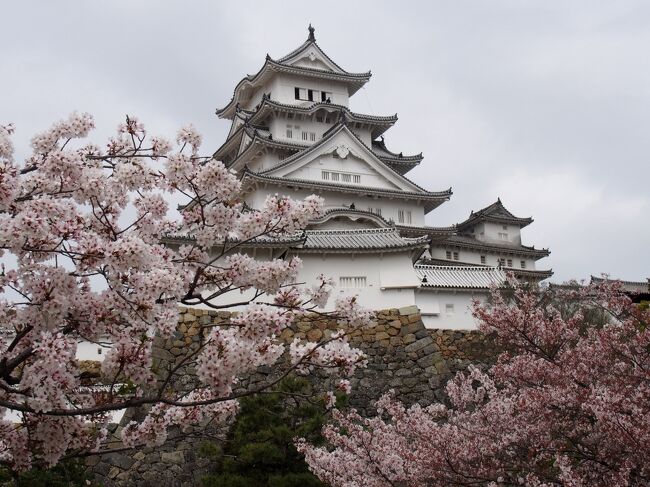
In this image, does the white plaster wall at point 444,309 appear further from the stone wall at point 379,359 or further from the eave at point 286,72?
the eave at point 286,72

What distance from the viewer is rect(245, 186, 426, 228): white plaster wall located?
22.3 meters

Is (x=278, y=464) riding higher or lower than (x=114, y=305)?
lower

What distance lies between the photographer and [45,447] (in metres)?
4.25

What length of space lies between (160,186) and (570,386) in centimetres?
377

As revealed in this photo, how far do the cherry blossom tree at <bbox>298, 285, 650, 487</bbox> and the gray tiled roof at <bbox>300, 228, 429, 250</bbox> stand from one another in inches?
283

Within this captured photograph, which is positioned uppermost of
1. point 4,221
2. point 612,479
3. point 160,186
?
point 160,186

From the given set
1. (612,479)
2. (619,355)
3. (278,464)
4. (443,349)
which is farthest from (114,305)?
(443,349)

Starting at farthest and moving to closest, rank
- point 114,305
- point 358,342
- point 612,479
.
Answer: point 358,342
point 612,479
point 114,305

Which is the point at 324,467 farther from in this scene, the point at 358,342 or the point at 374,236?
the point at 374,236

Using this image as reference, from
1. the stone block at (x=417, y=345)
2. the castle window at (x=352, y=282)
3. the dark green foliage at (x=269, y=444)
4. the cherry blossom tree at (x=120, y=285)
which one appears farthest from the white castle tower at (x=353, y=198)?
the cherry blossom tree at (x=120, y=285)

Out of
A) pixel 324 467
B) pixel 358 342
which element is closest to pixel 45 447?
pixel 324 467

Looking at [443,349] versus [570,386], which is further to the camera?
[443,349]

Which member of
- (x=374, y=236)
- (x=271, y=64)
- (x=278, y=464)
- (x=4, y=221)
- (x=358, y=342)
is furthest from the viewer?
(x=271, y=64)

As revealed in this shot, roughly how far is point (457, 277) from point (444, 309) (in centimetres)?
112
